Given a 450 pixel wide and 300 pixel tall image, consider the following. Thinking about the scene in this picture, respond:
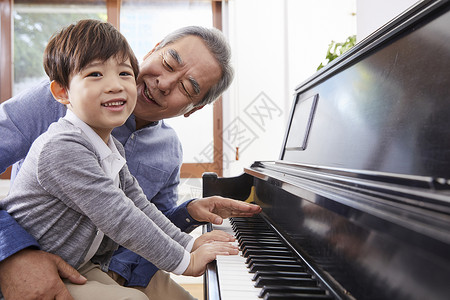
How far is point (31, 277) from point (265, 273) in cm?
54

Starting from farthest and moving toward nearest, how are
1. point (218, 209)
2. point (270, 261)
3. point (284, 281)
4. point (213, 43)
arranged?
point (213, 43) < point (218, 209) < point (270, 261) < point (284, 281)

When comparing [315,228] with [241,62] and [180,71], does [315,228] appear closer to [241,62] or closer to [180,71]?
[180,71]

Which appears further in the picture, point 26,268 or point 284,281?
point 26,268

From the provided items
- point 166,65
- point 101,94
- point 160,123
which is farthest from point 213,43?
point 101,94

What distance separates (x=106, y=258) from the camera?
120 cm

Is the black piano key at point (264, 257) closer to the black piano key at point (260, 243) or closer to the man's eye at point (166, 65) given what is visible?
the black piano key at point (260, 243)

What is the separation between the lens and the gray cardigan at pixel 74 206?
0.91 m

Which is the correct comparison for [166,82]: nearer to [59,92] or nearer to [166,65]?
[166,65]

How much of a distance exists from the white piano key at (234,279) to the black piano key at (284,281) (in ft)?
0.06

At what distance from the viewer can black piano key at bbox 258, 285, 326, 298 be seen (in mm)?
685

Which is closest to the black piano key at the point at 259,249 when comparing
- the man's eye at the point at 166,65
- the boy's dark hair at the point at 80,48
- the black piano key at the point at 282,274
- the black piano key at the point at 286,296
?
the black piano key at the point at 282,274

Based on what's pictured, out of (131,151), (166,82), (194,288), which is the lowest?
(194,288)

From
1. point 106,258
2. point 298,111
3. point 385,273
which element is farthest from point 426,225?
point 298,111

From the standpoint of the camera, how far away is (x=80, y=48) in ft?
3.32
